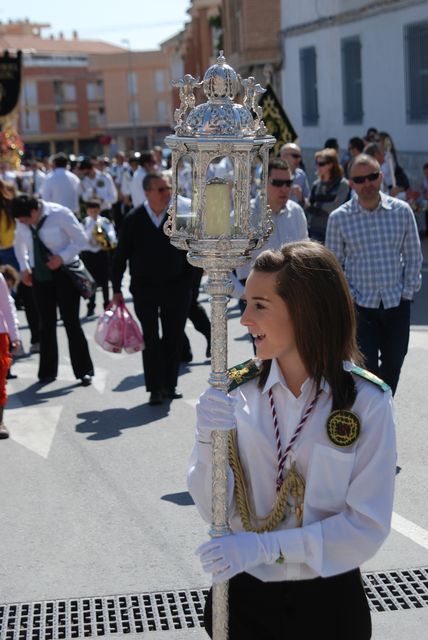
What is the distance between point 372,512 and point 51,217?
7.75 meters

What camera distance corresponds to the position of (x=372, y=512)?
10.3 feet

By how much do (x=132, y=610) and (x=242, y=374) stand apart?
2.35m

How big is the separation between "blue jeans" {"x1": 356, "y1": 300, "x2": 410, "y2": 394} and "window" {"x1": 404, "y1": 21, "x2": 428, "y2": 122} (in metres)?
15.2

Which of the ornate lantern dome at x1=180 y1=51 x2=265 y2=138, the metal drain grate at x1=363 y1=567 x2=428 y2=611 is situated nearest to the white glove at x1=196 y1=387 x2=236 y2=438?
the ornate lantern dome at x1=180 y1=51 x2=265 y2=138

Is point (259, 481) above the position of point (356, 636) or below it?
above

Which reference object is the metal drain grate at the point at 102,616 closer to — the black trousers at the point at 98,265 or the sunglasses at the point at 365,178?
the sunglasses at the point at 365,178

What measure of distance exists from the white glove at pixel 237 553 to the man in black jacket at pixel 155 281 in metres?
6.49

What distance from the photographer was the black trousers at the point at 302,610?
3268 mm

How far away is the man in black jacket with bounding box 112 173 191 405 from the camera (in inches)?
377

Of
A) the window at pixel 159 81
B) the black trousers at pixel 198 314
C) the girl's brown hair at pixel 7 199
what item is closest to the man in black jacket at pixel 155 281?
the black trousers at pixel 198 314

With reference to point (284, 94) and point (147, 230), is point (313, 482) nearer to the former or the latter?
point (147, 230)

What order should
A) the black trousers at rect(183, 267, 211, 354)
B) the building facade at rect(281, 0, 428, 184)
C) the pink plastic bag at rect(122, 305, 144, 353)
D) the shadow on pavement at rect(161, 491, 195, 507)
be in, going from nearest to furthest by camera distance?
1. the shadow on pavement at rect(161, 491, 195, 507)
2. the pink plastic bag at rect(122, 305, 144, 353)
3. the black trousers at rect(183, 267, 211, 354)
4. the building facade at rect(281, 0, 428, 184)

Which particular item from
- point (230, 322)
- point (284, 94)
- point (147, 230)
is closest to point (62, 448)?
point (147, 230)

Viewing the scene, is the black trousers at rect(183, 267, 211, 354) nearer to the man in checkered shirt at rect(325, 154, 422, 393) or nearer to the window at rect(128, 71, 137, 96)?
the man in checkered shirt at rect(325, 154, 422, 393)
